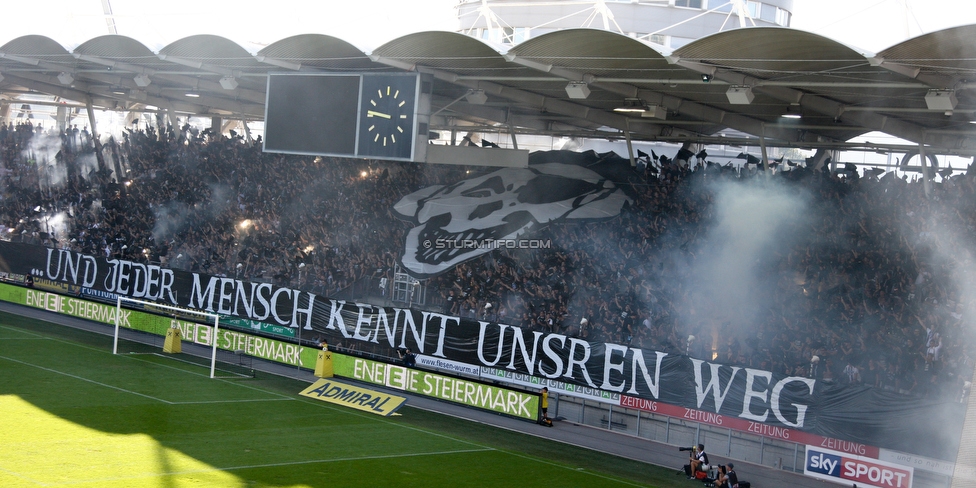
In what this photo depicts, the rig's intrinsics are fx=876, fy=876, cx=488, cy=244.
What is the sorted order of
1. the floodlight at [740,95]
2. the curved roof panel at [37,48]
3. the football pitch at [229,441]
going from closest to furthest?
1. the football pitch at [229,441]
2. the floodlight at [740,95]
3. the curved roof panel at [37,48]

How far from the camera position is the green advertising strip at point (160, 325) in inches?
1053

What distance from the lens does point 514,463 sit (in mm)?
18172

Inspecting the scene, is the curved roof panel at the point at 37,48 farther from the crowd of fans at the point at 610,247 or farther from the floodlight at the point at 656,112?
the floodlight at the point at 656,112

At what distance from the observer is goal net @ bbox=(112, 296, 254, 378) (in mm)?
26355

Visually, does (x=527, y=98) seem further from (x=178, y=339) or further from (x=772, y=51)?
(x=178, y=339)

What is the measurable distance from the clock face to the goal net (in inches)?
293

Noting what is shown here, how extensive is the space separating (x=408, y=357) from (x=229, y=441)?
8.00m

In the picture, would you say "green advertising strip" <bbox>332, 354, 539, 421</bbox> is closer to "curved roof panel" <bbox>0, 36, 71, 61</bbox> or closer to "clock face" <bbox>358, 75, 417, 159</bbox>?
"clock face" <bbox>358, 75, 417, 159</bbox>

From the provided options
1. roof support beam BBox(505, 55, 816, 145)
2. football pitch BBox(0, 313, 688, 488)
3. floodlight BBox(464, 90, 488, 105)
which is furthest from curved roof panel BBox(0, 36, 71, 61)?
roof support beam BBox(505, 55, 816, 145)

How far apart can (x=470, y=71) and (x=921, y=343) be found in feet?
42.6


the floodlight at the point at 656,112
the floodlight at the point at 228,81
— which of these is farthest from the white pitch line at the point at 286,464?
the floodlight at the point at 228,81

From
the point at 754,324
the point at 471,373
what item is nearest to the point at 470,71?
the point at 471,373

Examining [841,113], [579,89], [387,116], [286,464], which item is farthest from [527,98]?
[286,464]

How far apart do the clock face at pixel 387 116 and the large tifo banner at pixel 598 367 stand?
16.6 ft
